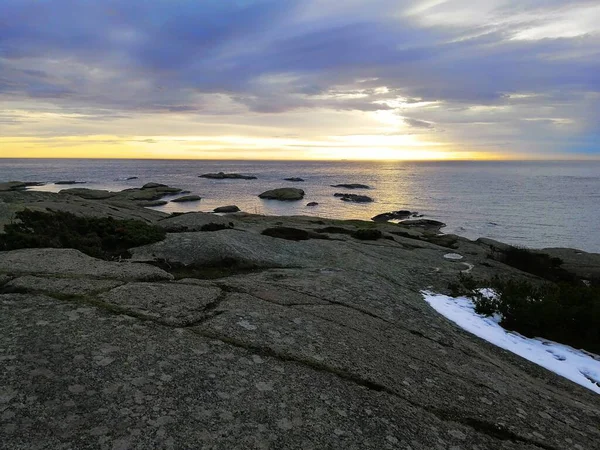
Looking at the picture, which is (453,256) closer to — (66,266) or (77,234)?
(77,234)

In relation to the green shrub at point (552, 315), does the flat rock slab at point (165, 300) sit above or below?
above

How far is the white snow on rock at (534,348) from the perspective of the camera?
293 inches

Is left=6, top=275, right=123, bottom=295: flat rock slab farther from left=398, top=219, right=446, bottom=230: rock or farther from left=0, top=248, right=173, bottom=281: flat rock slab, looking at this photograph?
left=398, top=219, right=446, bottom=230: rock

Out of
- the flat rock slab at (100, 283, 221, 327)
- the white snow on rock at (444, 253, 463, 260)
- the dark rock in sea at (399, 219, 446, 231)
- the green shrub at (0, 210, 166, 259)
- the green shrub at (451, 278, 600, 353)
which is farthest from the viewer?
the dark rock in sea at (399, 219, 446, 231)

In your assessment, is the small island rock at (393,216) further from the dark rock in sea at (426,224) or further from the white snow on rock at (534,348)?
the white snow on rock at (534,348)

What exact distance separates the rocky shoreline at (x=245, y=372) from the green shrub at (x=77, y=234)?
1.21 meters

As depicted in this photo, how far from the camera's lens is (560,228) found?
52344 millimetres

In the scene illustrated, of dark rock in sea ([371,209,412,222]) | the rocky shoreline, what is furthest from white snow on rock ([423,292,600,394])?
dark rock in sea ([371,209,412,222])

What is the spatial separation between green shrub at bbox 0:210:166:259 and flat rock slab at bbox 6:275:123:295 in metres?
3.53

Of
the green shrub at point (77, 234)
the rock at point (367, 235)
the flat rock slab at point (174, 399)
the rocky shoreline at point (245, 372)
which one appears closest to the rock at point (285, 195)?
the rock at point (367, 235)

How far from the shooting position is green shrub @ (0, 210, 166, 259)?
9.65m

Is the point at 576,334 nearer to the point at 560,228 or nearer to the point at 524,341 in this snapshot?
the point at 524,341

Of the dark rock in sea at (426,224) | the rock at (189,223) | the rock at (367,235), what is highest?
the rock at (189,223)

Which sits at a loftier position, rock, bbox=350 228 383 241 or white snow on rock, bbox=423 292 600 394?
white snow on rock, bbox=423 292 600 394
